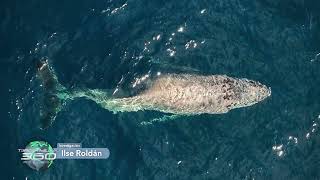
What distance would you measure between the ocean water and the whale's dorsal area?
468 mm

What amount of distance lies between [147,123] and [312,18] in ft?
37.3

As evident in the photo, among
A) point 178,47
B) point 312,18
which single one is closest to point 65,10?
point 178,47

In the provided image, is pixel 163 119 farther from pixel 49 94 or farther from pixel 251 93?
pixel 49 94

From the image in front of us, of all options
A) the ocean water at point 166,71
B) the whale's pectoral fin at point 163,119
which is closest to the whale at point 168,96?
the whale's pectoral fin at point 163,119

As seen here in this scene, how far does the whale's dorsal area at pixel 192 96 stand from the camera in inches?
975

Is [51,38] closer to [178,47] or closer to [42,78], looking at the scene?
[42,78]

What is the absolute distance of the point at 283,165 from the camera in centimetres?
2462

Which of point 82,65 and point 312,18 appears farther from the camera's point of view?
point 312,18

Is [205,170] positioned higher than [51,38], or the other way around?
[51,38]

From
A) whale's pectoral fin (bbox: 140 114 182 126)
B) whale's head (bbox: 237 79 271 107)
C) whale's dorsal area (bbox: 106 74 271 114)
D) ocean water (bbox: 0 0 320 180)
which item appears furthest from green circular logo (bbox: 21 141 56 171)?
whale's head (bbox: 237 79 271 107)

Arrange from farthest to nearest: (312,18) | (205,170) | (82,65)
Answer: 1. (312,18)
2. (82,65)
3. (205,170)

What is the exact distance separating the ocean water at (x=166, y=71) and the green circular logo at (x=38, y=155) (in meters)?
0.30

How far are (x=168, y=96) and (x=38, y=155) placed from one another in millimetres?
7000

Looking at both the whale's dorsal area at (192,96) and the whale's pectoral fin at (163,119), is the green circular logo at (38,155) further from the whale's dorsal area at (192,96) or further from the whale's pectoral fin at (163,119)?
the whale's pectoral fin at (163,119)
